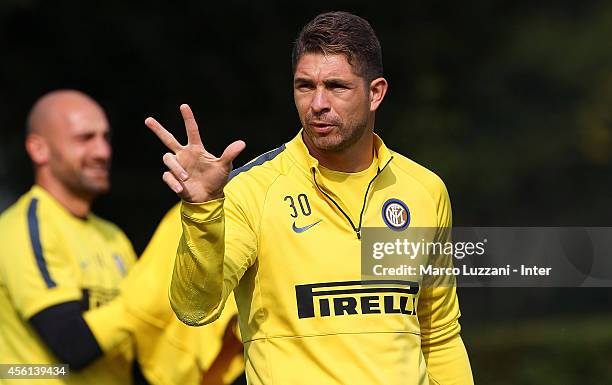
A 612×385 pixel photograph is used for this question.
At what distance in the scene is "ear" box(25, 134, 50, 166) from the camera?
622 centimetres

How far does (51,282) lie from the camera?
545cm

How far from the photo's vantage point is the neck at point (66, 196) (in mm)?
6055

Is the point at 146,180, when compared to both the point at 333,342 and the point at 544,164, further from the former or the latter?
the point at 333,342

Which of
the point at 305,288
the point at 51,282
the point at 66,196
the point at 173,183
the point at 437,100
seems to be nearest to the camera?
the point at 173,183

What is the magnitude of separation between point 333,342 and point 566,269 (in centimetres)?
441

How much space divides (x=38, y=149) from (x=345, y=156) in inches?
110

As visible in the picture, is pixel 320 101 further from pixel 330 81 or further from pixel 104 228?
pixel 104 228

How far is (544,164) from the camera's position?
12.4 meters

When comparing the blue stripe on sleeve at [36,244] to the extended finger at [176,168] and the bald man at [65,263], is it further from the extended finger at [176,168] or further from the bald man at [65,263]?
the extended finger at [176,168]

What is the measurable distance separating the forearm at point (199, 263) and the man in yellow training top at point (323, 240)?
0.04 meters

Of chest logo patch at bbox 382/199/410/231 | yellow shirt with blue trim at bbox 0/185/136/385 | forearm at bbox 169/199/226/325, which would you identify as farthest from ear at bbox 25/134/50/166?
forearm at bbox 169/199/226/325

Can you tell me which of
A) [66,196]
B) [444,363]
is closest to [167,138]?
[444,363]

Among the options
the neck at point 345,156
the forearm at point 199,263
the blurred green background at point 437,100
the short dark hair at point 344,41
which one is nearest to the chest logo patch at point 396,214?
the neck at point 345,156

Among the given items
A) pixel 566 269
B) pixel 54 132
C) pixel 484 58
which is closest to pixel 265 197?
pixel 54 132
